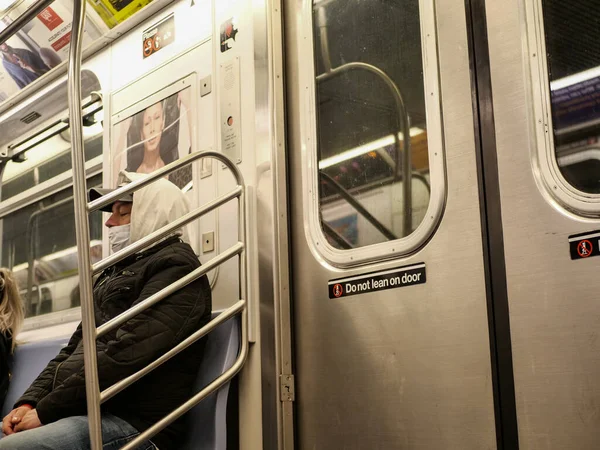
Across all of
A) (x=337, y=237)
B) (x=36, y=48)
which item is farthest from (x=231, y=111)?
(x=36, y=48)

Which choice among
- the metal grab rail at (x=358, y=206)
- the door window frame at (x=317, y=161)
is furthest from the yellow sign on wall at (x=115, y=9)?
the metal grab rail at (x=358, y=206)

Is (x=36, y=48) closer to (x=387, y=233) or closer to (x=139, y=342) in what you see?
(x=139, y=342)

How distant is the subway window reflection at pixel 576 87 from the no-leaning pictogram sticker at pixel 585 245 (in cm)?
14

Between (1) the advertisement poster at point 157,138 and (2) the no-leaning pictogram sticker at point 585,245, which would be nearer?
(2) the no-leaning pictogram sticker at point 585,245

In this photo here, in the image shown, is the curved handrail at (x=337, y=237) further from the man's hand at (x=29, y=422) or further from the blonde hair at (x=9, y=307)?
the blonde hair at (x=9, y=307)

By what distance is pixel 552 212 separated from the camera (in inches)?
97.1

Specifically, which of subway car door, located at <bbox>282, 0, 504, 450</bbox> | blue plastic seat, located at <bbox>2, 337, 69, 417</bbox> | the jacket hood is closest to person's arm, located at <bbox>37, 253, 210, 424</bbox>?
the jacket hood

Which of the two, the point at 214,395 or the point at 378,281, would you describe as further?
the point at 214,395

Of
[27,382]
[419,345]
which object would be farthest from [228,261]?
[27,382]

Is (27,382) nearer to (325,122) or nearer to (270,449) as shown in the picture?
(270,449)

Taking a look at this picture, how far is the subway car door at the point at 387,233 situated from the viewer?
270 cm

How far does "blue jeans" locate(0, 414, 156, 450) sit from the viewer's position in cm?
272

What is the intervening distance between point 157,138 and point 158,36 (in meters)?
0.58

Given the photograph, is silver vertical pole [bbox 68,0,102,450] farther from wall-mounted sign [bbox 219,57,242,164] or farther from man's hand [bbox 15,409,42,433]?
wall-mounted sign [bbox 219,57,242,164]
